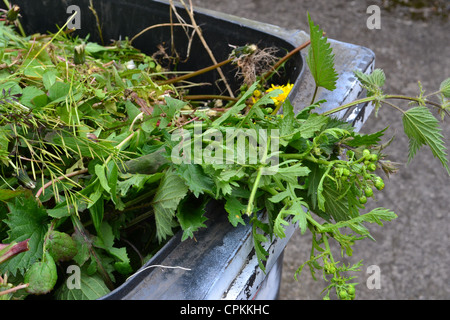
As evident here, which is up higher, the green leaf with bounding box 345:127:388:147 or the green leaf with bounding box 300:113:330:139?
the green leaf with bounding box 300:113:330:139

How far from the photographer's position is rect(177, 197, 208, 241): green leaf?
2.47 feet

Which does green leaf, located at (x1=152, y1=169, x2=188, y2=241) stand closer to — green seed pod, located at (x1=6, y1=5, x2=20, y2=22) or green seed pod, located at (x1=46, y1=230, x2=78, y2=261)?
green seed pod, located at (x1=46, y1=230, x2=78, y2=261)

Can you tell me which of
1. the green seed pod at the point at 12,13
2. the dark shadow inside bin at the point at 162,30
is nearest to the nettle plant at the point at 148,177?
the green seed pod at the point at 12,13

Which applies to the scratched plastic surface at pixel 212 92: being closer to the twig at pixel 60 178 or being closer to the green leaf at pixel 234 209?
the green leaf at pixel 234 209

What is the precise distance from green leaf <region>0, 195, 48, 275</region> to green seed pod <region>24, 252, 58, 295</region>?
3 centimetres

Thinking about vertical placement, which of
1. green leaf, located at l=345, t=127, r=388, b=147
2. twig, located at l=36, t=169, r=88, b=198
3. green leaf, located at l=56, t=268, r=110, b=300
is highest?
green leaf, located at l=345, t=127, r=388, b=147

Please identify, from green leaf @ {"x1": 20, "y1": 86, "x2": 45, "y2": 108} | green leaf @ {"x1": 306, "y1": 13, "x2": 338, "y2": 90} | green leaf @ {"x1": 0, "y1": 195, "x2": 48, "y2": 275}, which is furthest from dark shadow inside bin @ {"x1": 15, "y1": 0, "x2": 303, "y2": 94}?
green leaf @ {"x1": 0, "y1": 195, "x2": 48, "y2": 275}

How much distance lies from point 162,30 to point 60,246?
750 millimetres

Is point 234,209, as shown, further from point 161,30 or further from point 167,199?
point 161,30

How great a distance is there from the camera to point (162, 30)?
133 cm
